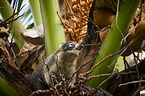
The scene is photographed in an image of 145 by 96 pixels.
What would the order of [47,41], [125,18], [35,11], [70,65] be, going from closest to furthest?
[125,18] < [70,65] < [47,41] < [35,11]

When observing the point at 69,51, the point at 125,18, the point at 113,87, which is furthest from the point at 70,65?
the point at 125,18

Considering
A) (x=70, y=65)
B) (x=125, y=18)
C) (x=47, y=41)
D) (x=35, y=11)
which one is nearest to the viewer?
(x=125, y=18)

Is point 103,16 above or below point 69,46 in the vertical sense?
above

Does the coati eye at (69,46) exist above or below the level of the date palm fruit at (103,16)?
below

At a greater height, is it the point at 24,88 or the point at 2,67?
the point at 2,67

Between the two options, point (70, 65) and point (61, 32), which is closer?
Answer: point (70, 65)

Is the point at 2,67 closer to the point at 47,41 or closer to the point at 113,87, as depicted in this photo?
the point at 47,41

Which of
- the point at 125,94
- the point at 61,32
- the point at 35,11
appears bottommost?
the point at 125,94

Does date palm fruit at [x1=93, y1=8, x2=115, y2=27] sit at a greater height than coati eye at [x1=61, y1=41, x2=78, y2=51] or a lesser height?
greater
